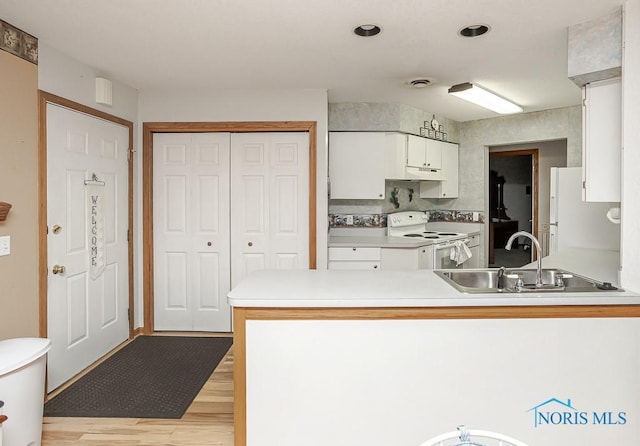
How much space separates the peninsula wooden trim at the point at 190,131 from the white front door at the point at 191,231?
0.07 meters

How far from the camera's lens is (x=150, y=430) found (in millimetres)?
2574

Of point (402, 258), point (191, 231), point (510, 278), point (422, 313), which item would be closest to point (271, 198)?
point (191, 231)

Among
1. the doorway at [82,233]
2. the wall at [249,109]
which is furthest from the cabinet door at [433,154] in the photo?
the doorway at [82,233]

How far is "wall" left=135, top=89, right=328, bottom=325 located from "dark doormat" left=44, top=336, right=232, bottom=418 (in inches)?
38.2

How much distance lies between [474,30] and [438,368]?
1984 mm

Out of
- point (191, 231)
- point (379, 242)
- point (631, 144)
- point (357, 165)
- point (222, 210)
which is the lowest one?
point (379, 242)

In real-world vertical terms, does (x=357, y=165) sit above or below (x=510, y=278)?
above

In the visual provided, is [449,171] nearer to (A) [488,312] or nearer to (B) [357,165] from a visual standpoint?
(B) [357,165]

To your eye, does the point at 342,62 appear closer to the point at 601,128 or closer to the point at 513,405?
the point at 601,128

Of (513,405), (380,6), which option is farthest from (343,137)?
(513,405)

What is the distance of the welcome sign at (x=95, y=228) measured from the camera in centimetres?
350

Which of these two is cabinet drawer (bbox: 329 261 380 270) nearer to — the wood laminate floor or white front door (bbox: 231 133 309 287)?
white front door (bbox: 231 133 309 287)

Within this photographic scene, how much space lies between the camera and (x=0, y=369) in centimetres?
203

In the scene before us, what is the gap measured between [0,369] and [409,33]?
2791 millimetres
